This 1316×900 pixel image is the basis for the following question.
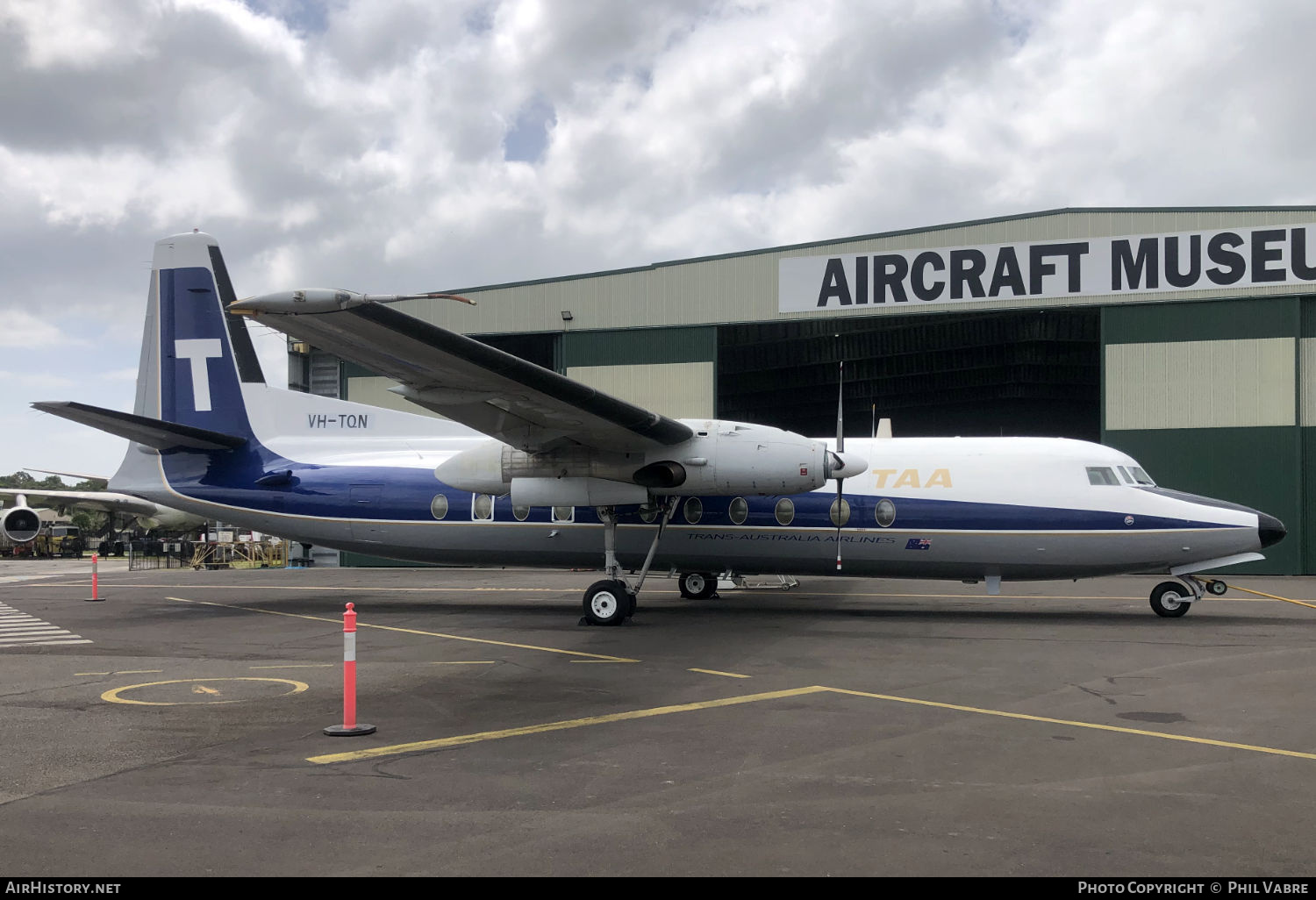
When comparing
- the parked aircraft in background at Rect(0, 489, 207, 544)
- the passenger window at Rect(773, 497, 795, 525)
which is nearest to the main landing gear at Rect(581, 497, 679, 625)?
the passenger window at Rect(773, 497, 795, 525)

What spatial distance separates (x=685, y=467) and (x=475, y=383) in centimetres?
377

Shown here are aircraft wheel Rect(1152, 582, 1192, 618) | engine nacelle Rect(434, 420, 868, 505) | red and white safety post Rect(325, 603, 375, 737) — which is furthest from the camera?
aircraft wheel Rect(1152, 582, 1192, 618)

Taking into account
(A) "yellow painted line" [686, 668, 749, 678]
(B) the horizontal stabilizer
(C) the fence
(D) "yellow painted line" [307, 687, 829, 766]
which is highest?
(B) the horizontal stabilizer

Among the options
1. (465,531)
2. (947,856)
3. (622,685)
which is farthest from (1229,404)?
(947,856)

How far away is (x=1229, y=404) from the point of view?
27828 millimetres

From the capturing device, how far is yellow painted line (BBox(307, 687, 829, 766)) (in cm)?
701

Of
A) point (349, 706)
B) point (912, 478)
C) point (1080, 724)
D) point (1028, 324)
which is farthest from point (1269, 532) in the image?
point (1028, 324)

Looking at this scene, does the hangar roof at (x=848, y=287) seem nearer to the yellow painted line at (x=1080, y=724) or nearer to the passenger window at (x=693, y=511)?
the passenger window at (x=693, y=511)

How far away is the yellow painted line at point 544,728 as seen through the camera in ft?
23.0

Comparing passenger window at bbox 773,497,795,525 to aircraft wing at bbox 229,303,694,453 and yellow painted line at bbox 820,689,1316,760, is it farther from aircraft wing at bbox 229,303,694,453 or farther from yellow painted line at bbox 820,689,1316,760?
yellow painted line at bbox 820,689,1316,760

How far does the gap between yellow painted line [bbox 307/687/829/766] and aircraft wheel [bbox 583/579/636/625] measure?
18.2 feet

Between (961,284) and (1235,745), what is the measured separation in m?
24.1

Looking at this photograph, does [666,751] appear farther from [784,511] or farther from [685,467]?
[784,511]

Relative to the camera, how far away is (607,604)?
14.8 m
